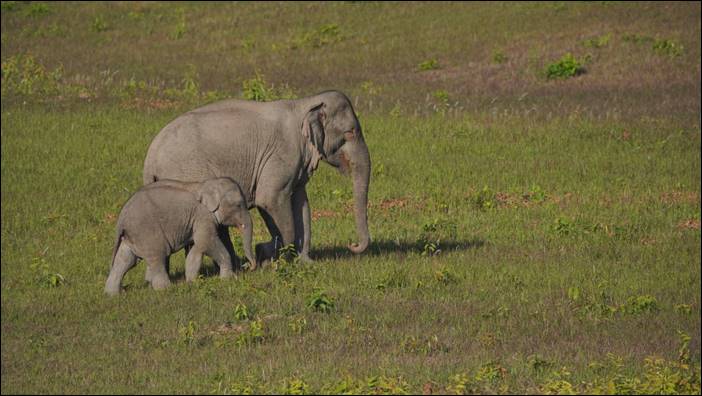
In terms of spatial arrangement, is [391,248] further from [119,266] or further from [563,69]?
[563,69]

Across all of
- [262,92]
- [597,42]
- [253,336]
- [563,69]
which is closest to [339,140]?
[253,336]

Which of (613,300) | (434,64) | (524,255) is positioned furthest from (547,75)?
(613,300)

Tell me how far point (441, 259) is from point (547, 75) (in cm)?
1709

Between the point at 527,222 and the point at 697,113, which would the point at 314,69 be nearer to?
the point at 697,113

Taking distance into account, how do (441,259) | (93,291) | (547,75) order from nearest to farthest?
(93,291) < (441,259) < (547,75)

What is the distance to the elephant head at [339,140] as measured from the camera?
17306 mm

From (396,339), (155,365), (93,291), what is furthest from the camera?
(93,291)

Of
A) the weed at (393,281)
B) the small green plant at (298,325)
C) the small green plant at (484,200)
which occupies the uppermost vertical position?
the small green plant at (298,325)

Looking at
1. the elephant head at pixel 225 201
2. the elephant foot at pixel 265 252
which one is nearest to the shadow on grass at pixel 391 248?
the elephant foot at pixel 265 252

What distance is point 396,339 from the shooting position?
1411 cm

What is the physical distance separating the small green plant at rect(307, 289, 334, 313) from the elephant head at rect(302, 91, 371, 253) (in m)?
2.68

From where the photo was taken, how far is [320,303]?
1511 centimetres

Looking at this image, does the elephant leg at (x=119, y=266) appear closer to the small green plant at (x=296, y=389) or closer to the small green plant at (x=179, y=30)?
the small green plant at (x=296, y=389)

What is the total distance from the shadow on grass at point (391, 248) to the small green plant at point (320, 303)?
3180mm
